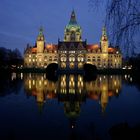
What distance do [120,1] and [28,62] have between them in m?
123

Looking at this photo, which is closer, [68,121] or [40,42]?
[68,121]

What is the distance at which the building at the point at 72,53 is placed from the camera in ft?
395

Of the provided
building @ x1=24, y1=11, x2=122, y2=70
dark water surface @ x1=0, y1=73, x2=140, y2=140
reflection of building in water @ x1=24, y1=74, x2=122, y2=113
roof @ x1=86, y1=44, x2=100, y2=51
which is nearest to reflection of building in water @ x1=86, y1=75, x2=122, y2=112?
reflection of building in water @ x1=24, y1=74, x2=122, y2=113

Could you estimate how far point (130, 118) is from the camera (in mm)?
16344

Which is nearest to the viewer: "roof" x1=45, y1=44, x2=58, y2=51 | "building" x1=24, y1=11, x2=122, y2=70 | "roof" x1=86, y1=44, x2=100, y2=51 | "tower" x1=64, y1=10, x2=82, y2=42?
"building" x1=24, y1=11, x2=122, y2=70

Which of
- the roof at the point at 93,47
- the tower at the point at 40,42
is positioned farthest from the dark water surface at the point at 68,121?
the tower at the point at 40,42

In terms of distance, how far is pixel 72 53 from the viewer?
12094cm

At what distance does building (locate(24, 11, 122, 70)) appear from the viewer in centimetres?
12038

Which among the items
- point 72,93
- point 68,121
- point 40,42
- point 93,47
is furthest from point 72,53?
point 68,121

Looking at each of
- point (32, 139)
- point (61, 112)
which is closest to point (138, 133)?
point (32, 139)

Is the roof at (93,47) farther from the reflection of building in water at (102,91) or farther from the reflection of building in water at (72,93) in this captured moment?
the reflection of building in water at (72,93)

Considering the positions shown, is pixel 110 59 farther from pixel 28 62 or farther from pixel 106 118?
pixel 106 118

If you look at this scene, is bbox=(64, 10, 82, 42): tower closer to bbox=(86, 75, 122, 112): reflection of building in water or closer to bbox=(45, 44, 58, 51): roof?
bbox=(45, 44, 58, 51): roof

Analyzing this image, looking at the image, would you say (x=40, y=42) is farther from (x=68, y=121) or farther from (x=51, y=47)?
(x=68, y=121)
